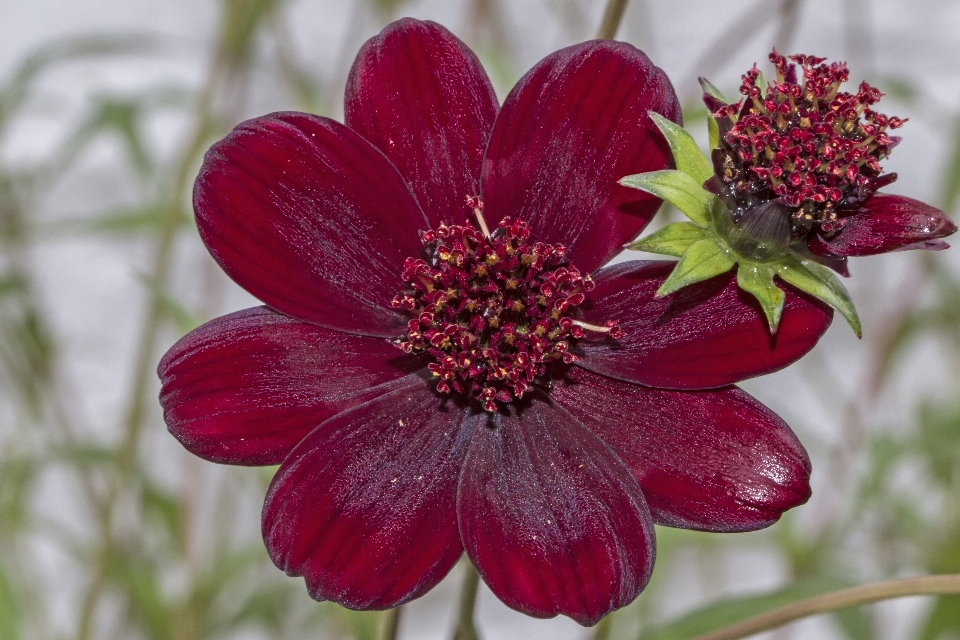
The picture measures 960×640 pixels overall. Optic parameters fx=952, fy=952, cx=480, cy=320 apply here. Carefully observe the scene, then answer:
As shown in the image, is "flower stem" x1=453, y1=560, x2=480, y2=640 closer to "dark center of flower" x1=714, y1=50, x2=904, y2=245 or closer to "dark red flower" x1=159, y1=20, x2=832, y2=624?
"dark red flower" x1=159, y1=20, x2=832, y2=624

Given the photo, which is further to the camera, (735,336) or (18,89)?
(18,89)

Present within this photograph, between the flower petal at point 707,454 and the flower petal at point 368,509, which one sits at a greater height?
the flower petal at point 707,454

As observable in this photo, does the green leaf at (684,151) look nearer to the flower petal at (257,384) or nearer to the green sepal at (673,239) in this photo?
the green sepal at (673,239)

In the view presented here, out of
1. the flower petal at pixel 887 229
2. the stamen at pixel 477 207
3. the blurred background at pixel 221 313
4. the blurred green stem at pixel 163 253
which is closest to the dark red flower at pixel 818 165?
the flower petal at pixel 887 229

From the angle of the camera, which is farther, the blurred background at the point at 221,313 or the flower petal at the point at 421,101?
the blurred background at the point at 221,313

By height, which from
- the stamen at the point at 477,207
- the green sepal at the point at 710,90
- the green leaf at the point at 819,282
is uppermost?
the green sepal at the point at 710,90

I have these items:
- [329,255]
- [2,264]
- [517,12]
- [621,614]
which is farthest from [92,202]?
[329,255]

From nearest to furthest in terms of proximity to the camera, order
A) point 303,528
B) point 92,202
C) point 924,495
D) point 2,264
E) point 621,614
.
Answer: point 303,528 < point 621,614 < point 2,264 < point 924,495 < point 92,202

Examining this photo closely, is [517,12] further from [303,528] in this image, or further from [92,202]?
[303,528]
